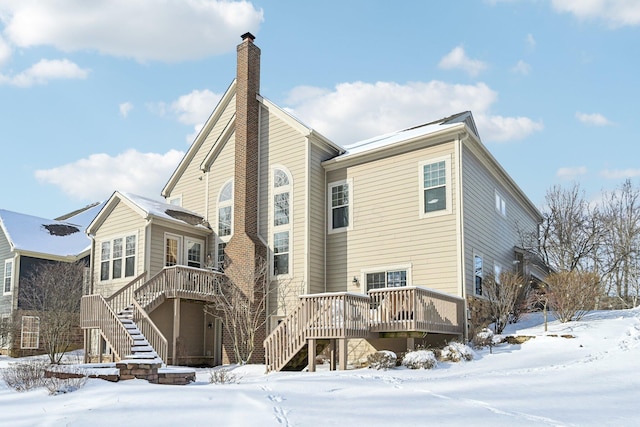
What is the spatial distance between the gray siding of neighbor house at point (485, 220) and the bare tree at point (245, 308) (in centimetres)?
698

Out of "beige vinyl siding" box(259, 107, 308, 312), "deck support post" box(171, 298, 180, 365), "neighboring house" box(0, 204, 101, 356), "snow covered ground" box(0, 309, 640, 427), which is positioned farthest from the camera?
"neighboring house" box(0, 204, 101, 356)

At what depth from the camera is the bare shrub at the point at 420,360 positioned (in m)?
13.0

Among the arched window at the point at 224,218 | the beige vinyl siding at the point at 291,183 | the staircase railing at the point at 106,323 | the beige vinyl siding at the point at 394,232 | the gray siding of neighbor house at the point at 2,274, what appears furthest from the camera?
the gray siding of neighbor house at the point at 2,274

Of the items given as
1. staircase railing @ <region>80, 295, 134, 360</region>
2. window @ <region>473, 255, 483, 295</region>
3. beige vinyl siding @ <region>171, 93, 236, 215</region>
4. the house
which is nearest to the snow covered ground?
the house

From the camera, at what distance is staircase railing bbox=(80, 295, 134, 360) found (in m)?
17.4

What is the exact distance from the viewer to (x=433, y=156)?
18.2 m

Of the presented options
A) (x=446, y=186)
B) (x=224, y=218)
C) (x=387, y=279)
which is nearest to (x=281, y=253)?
(x=224, y=218)

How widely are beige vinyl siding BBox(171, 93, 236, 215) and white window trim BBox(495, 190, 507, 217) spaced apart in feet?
36.0

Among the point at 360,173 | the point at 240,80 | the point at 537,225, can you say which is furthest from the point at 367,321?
the point at 537,225

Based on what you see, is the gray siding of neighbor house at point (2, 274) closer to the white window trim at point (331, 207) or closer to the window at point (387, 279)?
the white window trim at point (331, 207)

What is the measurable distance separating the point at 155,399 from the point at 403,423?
A: 11.4 ft

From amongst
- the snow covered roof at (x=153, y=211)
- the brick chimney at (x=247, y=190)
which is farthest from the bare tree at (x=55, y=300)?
the brick chimney at (x=247, y=190)

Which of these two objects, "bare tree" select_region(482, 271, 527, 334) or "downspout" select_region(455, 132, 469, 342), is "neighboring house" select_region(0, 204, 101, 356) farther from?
"bare tree" select_region(482, 271, 527, 334)

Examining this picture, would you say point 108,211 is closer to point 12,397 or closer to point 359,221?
point 359,221
